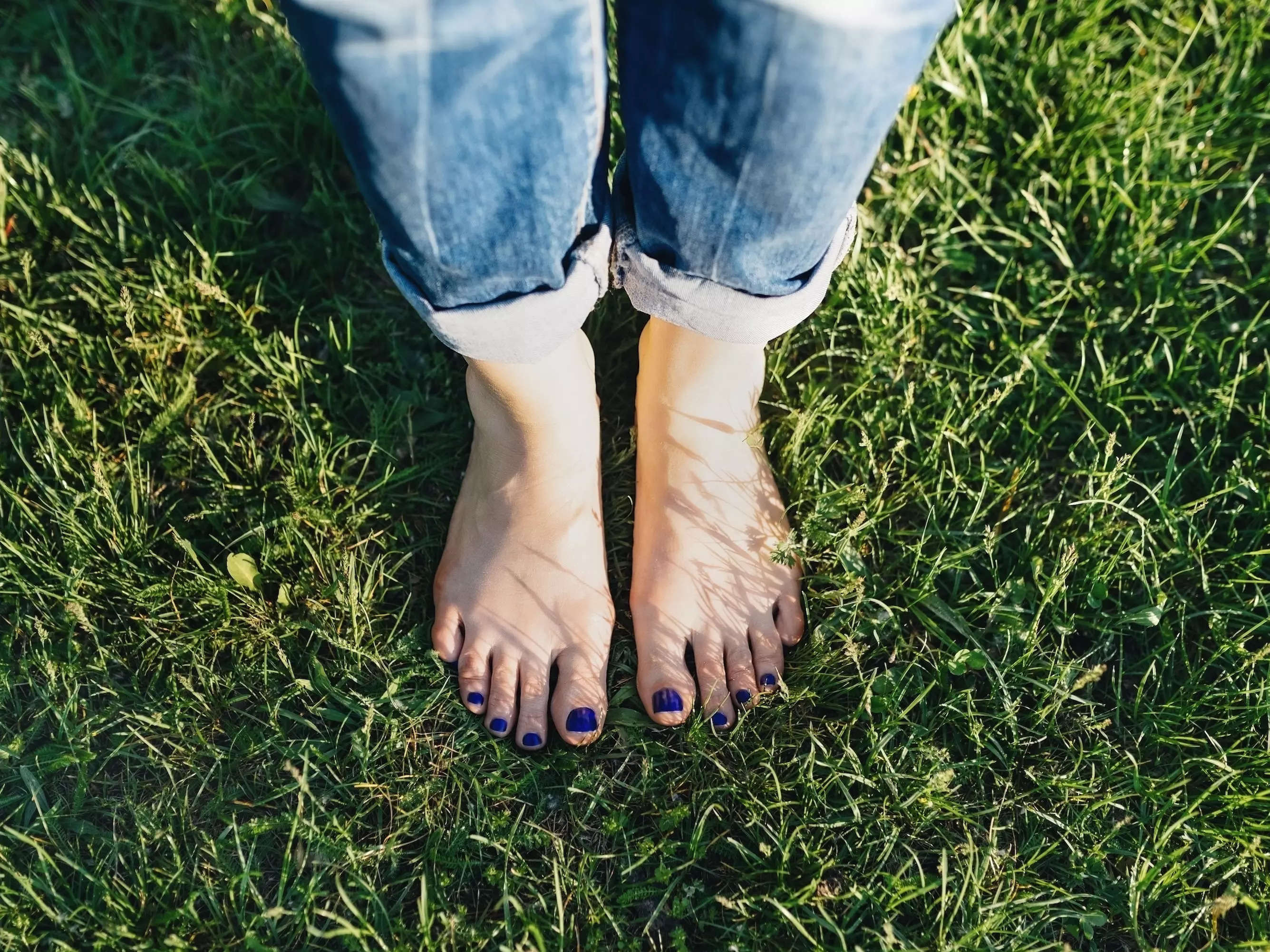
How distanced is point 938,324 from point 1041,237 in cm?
26

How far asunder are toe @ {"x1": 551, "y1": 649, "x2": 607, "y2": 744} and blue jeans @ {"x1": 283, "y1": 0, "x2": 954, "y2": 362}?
22.1 inches

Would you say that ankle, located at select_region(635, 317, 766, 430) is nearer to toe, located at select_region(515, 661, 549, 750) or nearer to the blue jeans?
the blue jeans

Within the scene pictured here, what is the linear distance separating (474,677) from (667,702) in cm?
31

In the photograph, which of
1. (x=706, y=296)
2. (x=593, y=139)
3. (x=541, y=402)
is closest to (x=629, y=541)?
(x=541, y=402)

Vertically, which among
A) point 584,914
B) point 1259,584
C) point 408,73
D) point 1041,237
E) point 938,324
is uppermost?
point 408,73

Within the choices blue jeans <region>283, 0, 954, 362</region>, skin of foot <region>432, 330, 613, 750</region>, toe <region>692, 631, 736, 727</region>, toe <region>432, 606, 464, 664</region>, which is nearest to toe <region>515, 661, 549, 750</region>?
skin of foot <region>432, 330, 613, 750</region>

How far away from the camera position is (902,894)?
4.14ft

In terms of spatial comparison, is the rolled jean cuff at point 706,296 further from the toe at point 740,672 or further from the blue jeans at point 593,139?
the toe at point 740,672

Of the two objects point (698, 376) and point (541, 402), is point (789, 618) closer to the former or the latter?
point (698, 376)

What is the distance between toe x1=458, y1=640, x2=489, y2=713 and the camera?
1428 mm

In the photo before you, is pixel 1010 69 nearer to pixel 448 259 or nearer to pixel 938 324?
pixel 938 324

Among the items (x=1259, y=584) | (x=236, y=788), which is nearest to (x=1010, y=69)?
(x=1259, y=584)

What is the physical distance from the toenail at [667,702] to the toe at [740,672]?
3.6 inches

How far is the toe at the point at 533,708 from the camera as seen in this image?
55.3 inches
